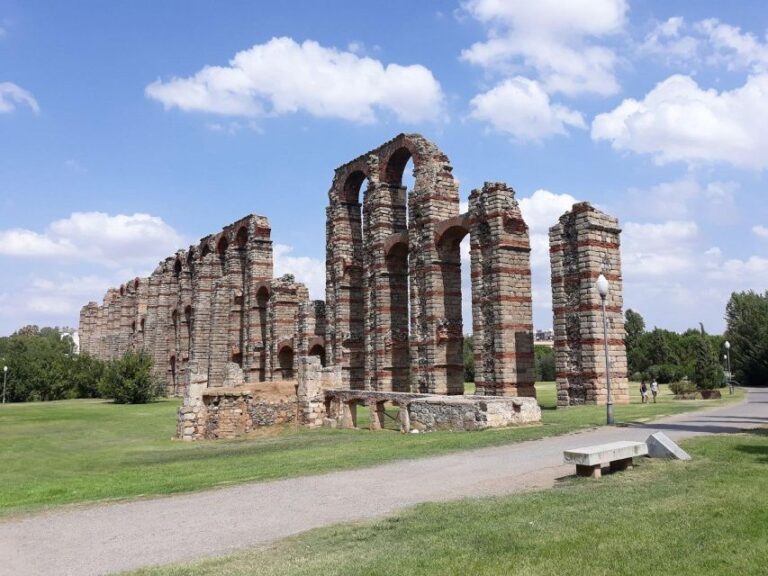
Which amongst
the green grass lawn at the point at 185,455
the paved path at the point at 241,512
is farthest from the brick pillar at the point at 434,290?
the paved path at the point at 241,512

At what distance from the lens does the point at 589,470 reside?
27.9ft

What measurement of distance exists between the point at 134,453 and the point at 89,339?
62.3 metres

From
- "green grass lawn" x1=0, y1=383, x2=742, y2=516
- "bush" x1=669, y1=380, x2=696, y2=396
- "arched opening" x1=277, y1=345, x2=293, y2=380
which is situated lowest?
"green grass lawn" x1=0, y1=383, x2=742, y2=516

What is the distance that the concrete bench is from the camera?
8.32 meters

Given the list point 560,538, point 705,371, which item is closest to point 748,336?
point 705,371

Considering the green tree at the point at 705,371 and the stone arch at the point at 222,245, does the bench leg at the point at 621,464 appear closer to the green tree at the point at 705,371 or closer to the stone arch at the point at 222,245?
the green tree at the point at 705,371

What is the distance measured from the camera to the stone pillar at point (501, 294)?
77.3 feet

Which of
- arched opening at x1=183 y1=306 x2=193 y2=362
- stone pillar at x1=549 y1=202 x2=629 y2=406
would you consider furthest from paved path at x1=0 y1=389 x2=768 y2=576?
arched opening at x1=183 y1=306 x2=193 y2=362

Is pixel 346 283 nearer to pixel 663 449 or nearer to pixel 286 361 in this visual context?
pixel 286 361

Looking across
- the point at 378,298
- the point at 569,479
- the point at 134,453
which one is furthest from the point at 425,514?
the point at 378,298

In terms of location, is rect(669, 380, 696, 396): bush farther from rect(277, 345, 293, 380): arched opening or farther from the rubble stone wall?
rect(277, 345, 293, 380): arched opening

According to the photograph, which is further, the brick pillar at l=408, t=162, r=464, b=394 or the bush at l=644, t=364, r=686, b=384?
the bush at l=644, t=364, r=686, b=384

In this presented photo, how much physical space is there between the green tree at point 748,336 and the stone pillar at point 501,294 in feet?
98.8

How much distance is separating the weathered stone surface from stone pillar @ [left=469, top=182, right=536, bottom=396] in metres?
13.6
